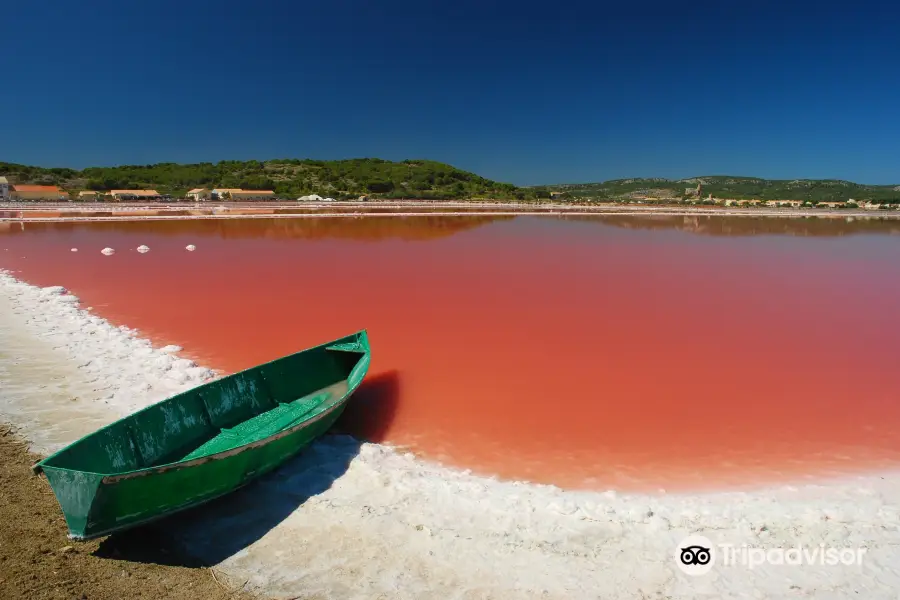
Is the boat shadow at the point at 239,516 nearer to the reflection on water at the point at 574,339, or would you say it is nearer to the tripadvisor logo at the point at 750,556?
the reflection on water at the point at 574,339

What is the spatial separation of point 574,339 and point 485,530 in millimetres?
7270

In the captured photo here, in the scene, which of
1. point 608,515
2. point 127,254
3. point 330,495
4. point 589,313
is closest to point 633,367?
point 589,313

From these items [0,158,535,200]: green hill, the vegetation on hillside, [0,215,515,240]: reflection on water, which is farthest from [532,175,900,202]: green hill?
[0,215,515,240]: reflection on water

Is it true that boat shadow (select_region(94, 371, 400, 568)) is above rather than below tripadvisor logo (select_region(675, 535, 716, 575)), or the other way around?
above

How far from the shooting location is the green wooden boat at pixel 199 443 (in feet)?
13.5

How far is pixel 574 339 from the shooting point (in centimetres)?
1181

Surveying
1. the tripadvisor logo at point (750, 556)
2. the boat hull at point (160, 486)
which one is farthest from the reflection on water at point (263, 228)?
the tripadvisor logo at point (750, 556)

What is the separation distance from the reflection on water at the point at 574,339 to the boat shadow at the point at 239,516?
38.9 inches

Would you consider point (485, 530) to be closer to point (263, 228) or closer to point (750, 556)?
point (750, 556)

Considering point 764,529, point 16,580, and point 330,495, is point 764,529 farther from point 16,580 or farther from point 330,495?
point 16,580

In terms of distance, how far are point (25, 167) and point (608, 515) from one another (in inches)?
4492

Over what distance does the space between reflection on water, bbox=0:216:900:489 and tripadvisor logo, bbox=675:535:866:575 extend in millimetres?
1335

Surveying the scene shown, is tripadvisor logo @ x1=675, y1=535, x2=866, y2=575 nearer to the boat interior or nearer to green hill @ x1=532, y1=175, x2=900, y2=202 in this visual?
the boat interior

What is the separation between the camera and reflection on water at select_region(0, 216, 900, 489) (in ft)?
23.6
